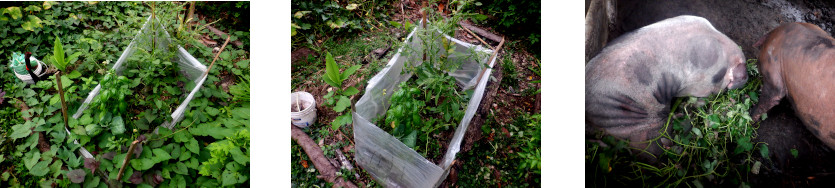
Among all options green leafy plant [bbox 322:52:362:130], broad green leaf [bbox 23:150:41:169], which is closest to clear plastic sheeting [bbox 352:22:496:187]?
green leafy plant [bbox 322:52:362:130]

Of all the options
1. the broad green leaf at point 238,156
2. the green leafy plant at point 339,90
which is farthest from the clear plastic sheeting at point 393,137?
the broad green leaf at point 238,156

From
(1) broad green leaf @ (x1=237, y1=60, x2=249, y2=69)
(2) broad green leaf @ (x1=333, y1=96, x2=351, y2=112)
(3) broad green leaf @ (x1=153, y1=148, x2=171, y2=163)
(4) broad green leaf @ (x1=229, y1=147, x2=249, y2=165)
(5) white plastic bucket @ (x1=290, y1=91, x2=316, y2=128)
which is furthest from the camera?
(1) broad green leaf @ (x1=237, y1=60, x2=249, y2=69)

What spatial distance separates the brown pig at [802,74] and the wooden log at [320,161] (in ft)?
5.02

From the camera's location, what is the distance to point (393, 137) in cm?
159

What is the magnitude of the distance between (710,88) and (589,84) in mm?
312

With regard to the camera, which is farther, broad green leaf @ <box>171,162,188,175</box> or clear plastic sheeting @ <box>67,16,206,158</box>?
clear plastic sheeting @ <box>67,16,206,158</box>

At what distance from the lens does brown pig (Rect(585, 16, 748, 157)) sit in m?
1.11

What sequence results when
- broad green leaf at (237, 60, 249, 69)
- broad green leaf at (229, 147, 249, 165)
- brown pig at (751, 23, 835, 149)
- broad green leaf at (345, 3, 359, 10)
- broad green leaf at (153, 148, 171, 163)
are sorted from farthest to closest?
broad green leaf at (345, 3, 359, 10) → broad green leaf at (237, 60, 249, 69) → broad green leaf at (153, 148, 171, 163) → broad green leaf at (229, 147, 249, 165) → brown pig at (751, 23, 835, 149)

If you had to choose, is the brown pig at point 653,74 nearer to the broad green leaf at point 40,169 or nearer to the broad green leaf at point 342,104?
the broad green leaf at point 342,104

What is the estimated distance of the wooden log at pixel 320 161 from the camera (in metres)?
1.89

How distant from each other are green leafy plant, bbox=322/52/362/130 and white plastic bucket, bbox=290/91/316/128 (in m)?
0.09

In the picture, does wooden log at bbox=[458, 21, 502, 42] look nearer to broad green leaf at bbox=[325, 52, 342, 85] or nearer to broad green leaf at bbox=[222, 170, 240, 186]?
broad green leaf at bbox=[325, 52, 342, 85]

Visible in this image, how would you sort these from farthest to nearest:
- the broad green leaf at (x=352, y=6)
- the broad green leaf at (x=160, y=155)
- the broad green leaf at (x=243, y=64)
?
the broad green leaf at (x=352, y=6) → the broad green leaf at (x=243, y=64) → the broad green leaf at (x=160, y=155)

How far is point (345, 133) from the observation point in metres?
2.05
